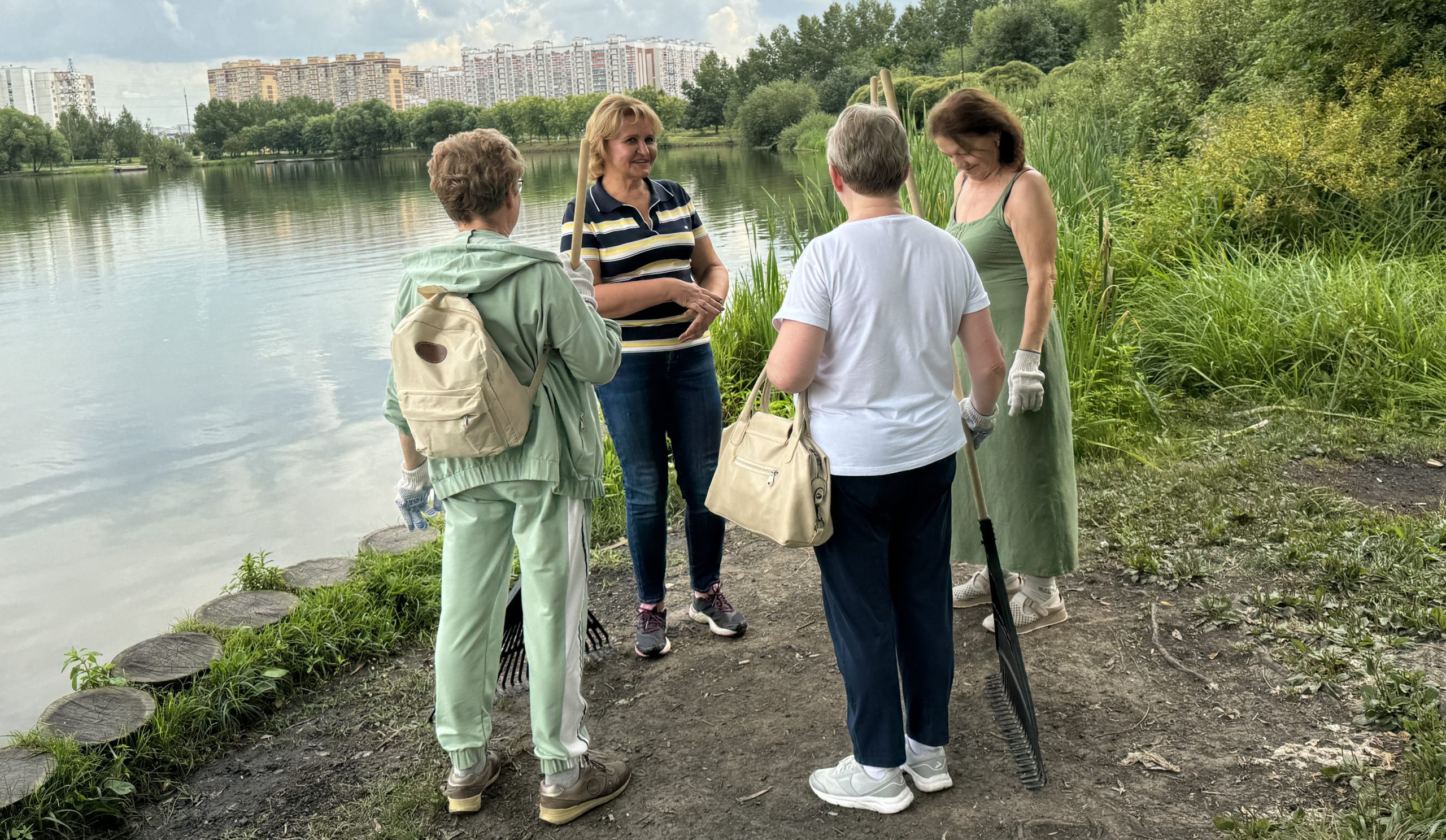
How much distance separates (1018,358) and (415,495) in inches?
64.6

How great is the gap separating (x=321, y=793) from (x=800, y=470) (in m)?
1.67

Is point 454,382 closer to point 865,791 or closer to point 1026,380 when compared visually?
point 865,791

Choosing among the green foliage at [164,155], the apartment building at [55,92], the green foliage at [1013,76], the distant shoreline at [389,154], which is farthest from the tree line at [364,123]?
the apartment building at [55,92]

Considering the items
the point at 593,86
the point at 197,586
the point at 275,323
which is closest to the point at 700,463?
the point at 197,586

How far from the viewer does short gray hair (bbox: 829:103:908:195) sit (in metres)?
1.94

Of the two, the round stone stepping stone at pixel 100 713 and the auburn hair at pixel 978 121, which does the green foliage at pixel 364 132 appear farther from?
the auburn hair at pixel 978 121

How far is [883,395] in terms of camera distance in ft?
6.64

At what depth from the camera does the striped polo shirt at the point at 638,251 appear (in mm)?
3002

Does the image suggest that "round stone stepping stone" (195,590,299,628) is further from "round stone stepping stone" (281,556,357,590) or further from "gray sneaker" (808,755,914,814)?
"gray sneaker" (808,755,914,814)

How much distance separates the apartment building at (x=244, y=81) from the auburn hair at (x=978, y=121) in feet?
414

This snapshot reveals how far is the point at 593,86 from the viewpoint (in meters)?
108

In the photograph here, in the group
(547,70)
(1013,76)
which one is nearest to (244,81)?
(547,70)

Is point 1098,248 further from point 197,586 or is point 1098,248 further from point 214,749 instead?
point 197,586

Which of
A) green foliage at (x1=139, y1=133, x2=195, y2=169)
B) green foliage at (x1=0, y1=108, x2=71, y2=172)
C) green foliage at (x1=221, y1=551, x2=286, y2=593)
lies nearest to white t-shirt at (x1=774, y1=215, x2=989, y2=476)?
green foliage at (x1=221, y1=551, x2=286, y2=593)
